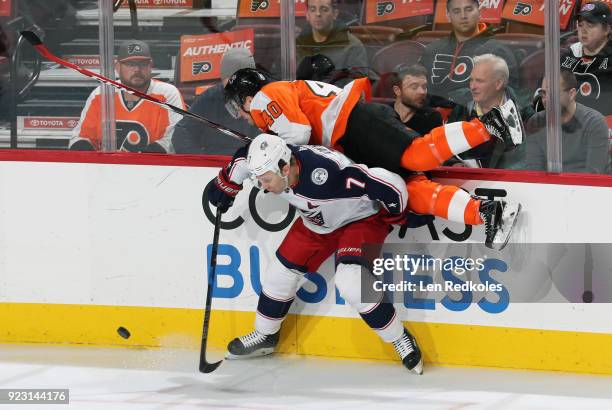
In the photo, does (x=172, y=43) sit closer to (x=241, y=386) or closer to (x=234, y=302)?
(x=234, y=302)

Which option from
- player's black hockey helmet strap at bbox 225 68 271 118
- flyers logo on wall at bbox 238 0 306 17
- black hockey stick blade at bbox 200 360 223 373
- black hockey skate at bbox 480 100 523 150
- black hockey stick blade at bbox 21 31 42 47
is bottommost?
black hockey stick blade at bbox 200 360 223 373

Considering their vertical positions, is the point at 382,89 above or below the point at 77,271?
above

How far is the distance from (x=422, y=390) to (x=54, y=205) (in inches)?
69.0

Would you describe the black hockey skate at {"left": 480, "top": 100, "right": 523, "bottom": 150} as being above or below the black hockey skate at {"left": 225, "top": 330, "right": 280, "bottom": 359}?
above

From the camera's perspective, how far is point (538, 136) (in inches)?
164

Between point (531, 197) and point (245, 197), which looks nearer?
point (531, 197)

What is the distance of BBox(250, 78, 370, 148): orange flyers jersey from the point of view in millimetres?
4168

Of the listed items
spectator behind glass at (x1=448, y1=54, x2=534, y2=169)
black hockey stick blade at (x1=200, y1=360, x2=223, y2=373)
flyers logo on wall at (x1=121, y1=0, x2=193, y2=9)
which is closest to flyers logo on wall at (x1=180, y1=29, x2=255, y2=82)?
flyers logo on wall at (x1=121, y1=0, x2=193, y2=9)

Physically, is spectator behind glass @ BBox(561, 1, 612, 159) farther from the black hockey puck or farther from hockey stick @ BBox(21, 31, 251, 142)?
the black hockey puck

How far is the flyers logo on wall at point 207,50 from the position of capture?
448cm

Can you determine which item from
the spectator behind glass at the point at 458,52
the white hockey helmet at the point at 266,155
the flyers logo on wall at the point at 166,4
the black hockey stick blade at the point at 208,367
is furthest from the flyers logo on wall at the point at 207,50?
the black hockey stick blade at the point at 208,367

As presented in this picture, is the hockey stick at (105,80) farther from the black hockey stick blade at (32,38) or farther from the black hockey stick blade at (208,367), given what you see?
the black hockey stick blade at (208,367)

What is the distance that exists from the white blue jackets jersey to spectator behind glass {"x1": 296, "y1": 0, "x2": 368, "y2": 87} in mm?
416

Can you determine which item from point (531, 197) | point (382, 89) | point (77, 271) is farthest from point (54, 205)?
point (531, 197)
